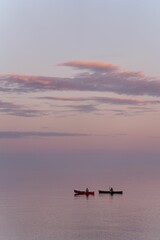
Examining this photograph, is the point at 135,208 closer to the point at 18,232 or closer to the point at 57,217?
the point at 57,217

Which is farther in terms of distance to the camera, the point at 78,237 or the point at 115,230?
the point at 115,230

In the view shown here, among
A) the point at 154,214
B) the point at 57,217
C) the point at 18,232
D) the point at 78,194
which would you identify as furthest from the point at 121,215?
the point at 78,194

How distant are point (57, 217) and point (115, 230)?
1160cm

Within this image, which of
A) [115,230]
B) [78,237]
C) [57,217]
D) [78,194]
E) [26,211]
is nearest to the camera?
[78,237]

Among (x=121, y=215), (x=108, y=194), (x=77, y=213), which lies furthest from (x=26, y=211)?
(x=108, y=194)

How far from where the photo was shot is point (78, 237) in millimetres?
39938

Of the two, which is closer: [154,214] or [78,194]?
[154,214]

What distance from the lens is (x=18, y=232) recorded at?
43.6 m

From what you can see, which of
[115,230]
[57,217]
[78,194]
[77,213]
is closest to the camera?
[115,230]

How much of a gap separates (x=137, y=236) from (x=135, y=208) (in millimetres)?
22586

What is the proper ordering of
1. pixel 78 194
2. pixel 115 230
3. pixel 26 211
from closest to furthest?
pixel 115 230, pixel 26 211, pixel 78 194

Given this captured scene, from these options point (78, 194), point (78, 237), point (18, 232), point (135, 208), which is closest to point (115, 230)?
point (78, 237)

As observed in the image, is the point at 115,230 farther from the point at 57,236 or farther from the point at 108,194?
the point at 108,194

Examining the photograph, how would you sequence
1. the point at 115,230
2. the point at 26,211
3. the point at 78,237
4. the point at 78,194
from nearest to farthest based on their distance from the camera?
1. the point at 78,237
2. the point at 115,230
3. the point at 26,211
4. the point at 78,194
